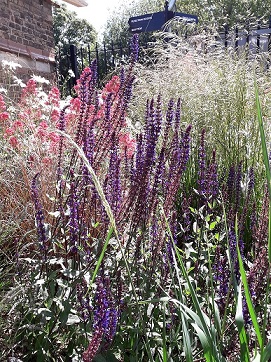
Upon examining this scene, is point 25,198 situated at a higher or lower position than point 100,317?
higher

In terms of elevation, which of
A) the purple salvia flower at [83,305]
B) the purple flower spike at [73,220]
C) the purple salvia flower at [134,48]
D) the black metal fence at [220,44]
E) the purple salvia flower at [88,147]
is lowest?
the purple salvia flower at [83,305]

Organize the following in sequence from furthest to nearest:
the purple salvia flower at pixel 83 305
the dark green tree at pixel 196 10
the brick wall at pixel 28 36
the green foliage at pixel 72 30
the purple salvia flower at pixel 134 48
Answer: the green foliage at pixel 72 30, the dark green tree at pixel 196 10, the brick wall at pixel 28 36, the purple salvia flower at pixel 134 48, the purple salvia flower at pixel 83 305

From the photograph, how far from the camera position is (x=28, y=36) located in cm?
1045

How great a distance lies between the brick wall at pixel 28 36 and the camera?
30.6 feet

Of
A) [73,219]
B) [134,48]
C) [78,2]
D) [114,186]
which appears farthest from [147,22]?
[73,219]

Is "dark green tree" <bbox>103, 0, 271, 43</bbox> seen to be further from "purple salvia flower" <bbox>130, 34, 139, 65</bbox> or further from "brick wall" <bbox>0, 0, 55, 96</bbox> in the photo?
"purple salvia flower" <bbox>130, 34, 139, 65</bbox>

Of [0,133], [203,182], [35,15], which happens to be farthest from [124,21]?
[203,182]

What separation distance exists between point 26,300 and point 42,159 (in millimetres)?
1633

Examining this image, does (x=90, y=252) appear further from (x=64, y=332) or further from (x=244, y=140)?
(x=244, y=140)

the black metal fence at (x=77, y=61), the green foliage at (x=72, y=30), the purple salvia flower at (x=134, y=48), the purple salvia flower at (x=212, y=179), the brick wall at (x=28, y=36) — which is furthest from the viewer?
the green foliage at (x=72, y=30)

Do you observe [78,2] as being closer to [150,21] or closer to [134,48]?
[150,21]

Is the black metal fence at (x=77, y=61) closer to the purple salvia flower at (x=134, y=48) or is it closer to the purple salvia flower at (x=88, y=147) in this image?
the purple salvia flower at (x=134, y=48)

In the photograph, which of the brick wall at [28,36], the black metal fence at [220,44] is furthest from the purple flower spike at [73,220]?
the brick wall at [28,36]

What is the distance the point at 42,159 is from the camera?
353 cm
